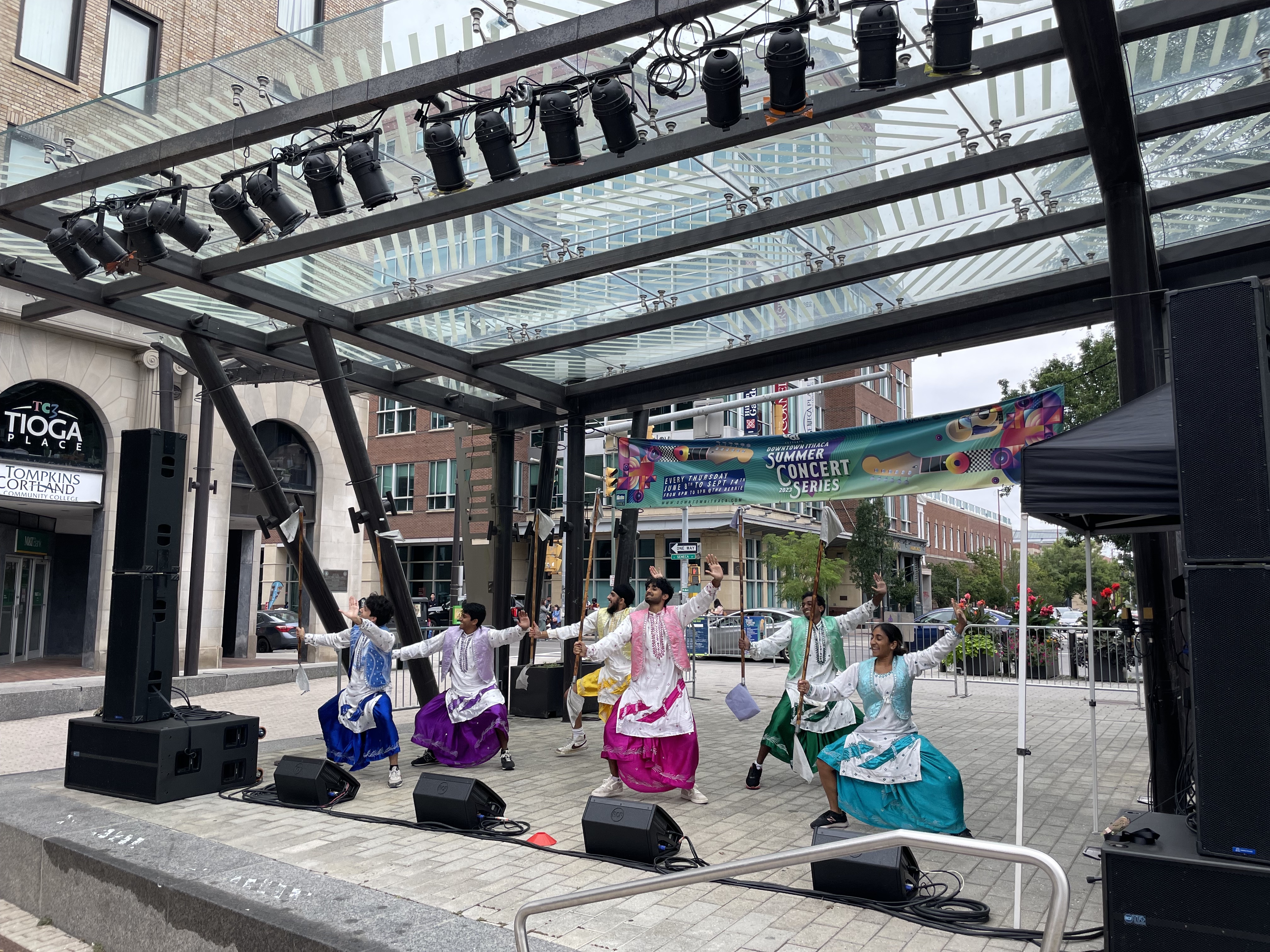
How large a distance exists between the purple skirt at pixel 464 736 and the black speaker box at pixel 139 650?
2.34 m

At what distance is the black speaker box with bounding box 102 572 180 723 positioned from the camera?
24.6 feet

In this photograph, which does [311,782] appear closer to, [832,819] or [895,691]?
[832,819]

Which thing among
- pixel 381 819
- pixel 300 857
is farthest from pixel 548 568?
pixel 300 857

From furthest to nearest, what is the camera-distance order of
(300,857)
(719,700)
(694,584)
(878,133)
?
1. (694,584)
2. (719,700)
3. (878,133)
4. (300,857)

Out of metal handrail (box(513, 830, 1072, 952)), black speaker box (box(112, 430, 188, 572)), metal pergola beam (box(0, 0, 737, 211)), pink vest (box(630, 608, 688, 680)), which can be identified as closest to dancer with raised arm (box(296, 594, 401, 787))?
black speaker box (box(112, 430, 188, 572))

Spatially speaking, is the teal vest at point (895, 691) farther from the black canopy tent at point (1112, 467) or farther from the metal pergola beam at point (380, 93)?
the metal pergola beam at point (380, 93)

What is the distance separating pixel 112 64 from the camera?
687 inches

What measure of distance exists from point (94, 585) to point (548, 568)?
10.00m

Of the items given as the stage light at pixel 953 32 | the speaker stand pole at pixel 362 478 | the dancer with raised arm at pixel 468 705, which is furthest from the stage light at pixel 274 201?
the stage light at pixel 953 32

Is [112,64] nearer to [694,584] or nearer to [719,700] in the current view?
[719,700]

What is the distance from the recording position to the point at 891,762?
6348mm

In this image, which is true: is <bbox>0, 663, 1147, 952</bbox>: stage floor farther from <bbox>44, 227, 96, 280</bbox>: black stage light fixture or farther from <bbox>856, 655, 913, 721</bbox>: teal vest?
<bbox>44, 227, 96, 280</bbox>: black stage light fixture

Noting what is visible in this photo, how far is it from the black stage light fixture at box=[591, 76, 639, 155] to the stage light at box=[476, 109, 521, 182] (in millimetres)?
621

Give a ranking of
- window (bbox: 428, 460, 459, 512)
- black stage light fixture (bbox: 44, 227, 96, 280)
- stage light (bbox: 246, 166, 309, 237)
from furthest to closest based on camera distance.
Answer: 1. window (bbox: 428, 460, 459, 512)
2. black stage light fixture (bbox: 44, 227, 96, 280)
3. stage light (bbox: 246, 166, 309, 237)
